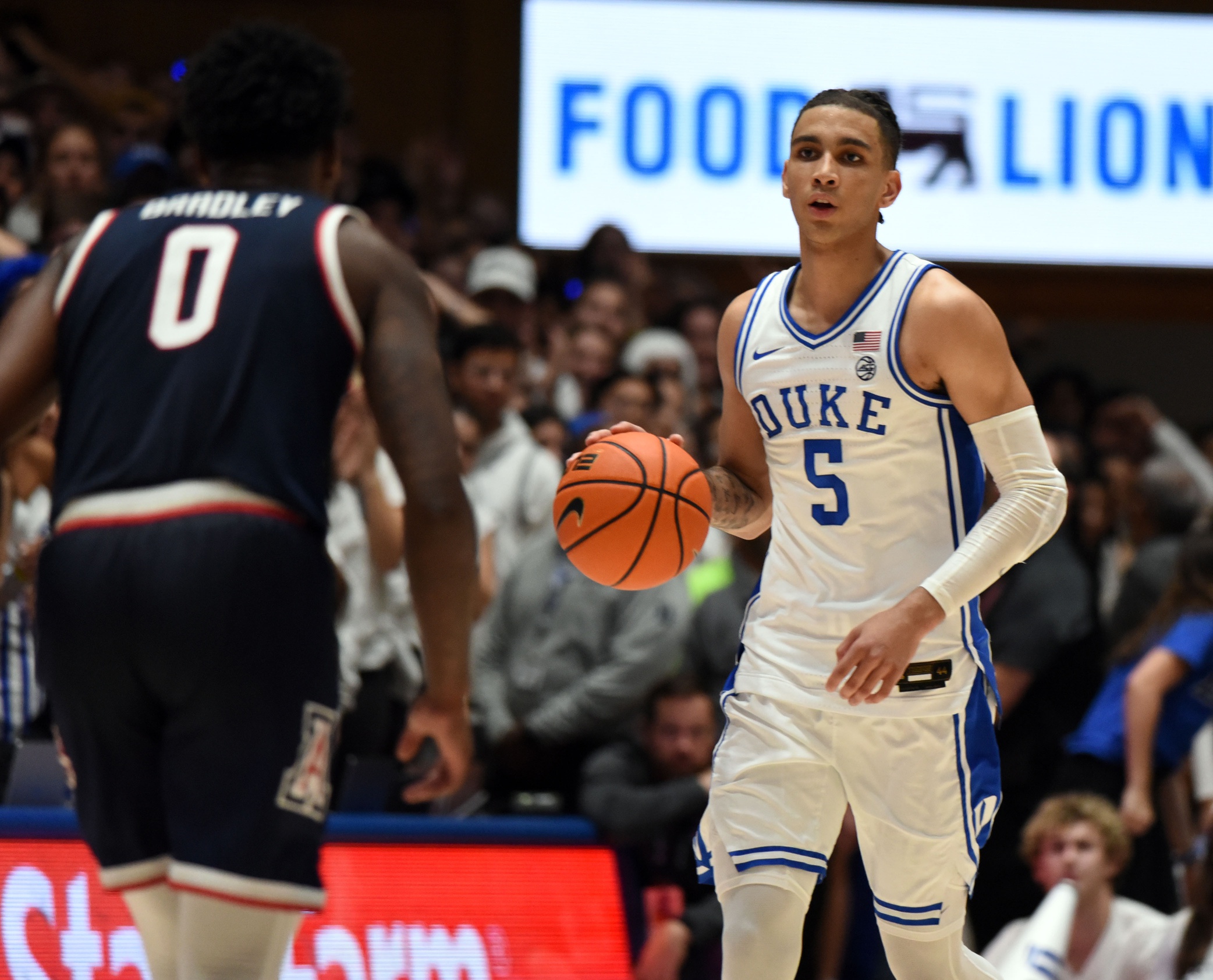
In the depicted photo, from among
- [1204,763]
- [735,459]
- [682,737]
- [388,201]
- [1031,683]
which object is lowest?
[1204,763]

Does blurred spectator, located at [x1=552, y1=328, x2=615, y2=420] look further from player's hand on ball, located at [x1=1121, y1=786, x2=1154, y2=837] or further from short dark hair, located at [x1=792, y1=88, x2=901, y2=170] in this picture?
short dark hair, located at [x1=792, y1=88, x2=901, y2=170]

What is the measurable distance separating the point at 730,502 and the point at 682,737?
2368 millimetres

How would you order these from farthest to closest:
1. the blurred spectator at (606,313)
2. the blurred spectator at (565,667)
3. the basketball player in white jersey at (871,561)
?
1. the blurred spectator at (606,313)
2. the blurred spectator at (565,667)
3. the basketball player in white jersey at (871,561)

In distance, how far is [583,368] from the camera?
9000 millimetres

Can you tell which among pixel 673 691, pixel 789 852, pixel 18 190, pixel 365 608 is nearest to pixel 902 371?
pixel 789 852

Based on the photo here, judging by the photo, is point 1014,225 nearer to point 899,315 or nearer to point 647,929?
point 647,929

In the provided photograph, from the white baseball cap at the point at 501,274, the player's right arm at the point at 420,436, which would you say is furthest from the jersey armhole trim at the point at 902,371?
the white baseball cap at the point at 501,274

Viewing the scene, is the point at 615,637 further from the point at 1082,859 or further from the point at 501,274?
the point at 501,274

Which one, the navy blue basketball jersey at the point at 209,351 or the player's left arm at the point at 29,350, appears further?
the player's left arm at the point at 29,350

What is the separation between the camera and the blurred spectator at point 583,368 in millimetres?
8945

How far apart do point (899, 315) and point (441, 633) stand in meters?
1.57

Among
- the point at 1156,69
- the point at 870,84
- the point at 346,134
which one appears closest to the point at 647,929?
the point at 346,134

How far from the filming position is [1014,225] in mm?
12492

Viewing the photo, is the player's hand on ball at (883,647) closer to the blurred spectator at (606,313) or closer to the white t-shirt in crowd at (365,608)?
the white t-shirt in crowd at (365,608)
